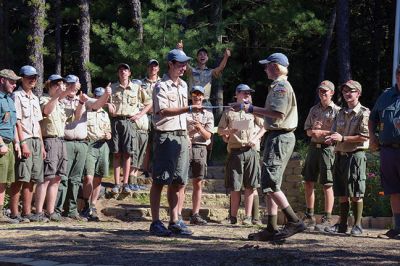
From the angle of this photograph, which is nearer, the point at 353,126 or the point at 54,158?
the point at 353,126

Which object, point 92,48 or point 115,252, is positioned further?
point 92,48

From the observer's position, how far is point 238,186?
11.4 metres

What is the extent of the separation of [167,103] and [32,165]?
248 centimetres

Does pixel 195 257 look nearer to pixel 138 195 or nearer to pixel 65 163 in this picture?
pixel 65 163

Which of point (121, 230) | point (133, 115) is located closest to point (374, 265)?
point (121, 230)

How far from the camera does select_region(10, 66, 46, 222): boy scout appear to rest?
10602 mm

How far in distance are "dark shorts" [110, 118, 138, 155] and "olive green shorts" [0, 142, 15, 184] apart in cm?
267

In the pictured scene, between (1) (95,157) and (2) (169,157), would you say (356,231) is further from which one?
(1) (95,157)

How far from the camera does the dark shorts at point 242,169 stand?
11.5 m

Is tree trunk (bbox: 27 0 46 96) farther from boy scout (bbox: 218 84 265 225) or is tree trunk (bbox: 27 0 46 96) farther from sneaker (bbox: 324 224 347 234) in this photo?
sneaker (bbox: 324 224 347 234)

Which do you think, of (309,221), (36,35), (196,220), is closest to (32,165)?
(196,220)

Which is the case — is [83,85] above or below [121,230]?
above

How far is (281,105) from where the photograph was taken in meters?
8.52

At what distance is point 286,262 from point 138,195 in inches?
254
